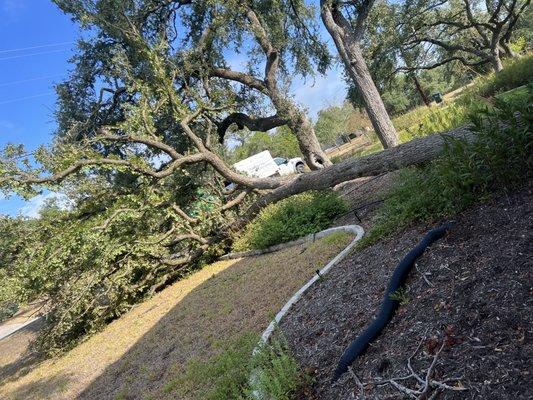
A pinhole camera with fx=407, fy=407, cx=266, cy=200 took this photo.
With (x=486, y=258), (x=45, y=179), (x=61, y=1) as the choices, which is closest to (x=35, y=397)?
(x=45, y=179)

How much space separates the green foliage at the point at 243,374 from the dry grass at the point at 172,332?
248 millimetres

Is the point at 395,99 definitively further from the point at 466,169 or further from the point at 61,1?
the point at 466,169

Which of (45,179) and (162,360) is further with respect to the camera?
(45,179)

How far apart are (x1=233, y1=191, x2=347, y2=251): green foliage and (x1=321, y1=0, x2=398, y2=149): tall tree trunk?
3.32 metres

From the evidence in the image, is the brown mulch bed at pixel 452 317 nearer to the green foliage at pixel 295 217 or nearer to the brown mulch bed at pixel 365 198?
the brown mulch bed at pixel 365 198

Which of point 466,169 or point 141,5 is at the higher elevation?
point 141,5

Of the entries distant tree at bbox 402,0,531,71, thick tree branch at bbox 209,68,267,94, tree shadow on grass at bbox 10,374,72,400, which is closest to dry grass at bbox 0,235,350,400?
tree shadow on grass at bbox 10,374,72,400

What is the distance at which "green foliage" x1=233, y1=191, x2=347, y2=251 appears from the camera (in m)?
8.08

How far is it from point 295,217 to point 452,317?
5961mm

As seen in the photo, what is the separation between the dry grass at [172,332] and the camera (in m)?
5.00

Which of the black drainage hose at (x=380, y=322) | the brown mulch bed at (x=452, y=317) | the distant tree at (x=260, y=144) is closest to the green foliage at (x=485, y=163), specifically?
the brown mulch bed at (x=452, y=317)

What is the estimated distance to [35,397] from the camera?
6691mm

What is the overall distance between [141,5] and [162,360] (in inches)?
454

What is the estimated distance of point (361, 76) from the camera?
11297 mm
